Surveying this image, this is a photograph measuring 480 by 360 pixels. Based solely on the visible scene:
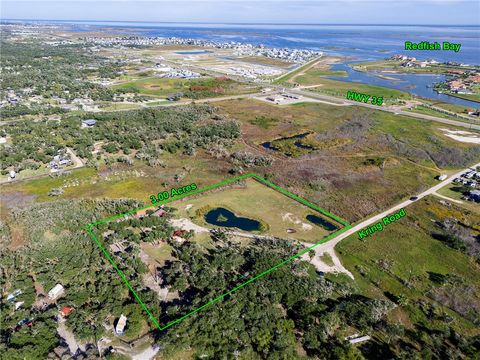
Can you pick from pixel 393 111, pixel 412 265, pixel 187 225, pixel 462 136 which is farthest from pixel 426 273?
pixel 393 111

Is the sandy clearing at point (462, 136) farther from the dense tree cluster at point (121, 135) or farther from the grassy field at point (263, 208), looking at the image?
the grassy field at point (263, 208)

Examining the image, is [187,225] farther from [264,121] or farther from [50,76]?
[50,76]

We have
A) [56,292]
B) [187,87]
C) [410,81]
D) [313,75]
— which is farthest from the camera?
[313,75]

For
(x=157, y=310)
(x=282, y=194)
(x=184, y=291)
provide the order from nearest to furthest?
(x=157, y=310) < (x=184, y=291) < (x=282, y=194)

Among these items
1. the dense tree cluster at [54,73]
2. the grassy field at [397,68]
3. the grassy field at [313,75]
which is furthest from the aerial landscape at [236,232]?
the grassy field at [397,68]

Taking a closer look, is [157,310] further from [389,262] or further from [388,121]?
[388,121]

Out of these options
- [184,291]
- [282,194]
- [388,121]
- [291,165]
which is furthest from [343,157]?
[184,291]

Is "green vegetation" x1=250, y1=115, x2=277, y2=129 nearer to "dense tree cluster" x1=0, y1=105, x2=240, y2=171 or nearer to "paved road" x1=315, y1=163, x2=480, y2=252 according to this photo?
"dense tree cluster" x1=0, y1=105, x2=240, y2=171
